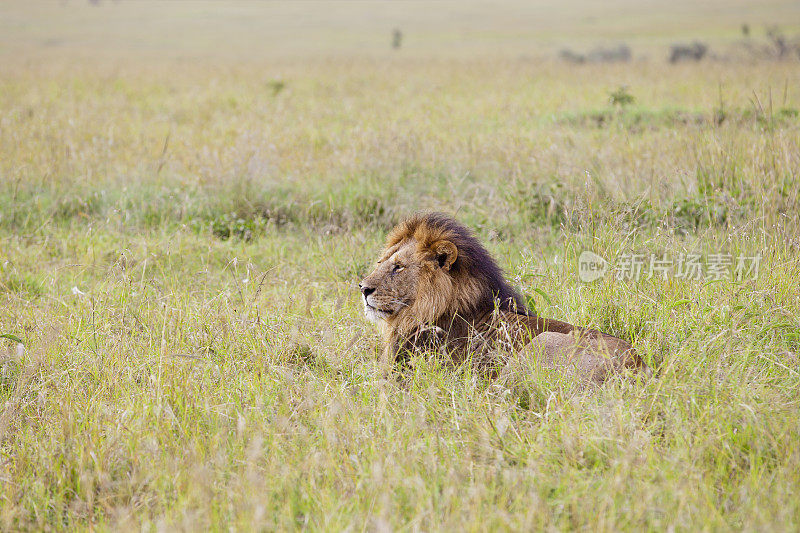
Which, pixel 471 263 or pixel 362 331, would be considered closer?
pixel 471 263

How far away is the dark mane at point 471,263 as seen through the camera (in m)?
3.72

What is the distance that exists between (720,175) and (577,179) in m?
1.28

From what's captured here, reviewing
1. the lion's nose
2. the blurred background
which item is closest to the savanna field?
the lion's nose

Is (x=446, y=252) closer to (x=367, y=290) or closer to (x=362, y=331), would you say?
(x=367, y=290)

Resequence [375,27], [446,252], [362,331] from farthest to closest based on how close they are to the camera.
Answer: [375,27], [362,331], [446,252]

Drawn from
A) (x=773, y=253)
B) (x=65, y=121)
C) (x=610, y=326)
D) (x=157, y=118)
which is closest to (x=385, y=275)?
(x=610, y=326)

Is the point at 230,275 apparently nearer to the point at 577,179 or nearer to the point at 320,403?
the point at 320,403

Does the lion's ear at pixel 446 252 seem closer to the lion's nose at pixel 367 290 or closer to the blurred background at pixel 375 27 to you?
the lion's nose at pixel 367 290

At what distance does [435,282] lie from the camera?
3.71 m

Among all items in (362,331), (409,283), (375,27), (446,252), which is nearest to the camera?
(446,252)

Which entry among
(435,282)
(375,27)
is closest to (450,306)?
(435,282)

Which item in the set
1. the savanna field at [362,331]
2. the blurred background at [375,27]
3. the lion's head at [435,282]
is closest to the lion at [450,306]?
the lion's head at [435,282]

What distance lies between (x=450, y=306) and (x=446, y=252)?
0.29 metres

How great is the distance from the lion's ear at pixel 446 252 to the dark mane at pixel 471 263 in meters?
0.06
